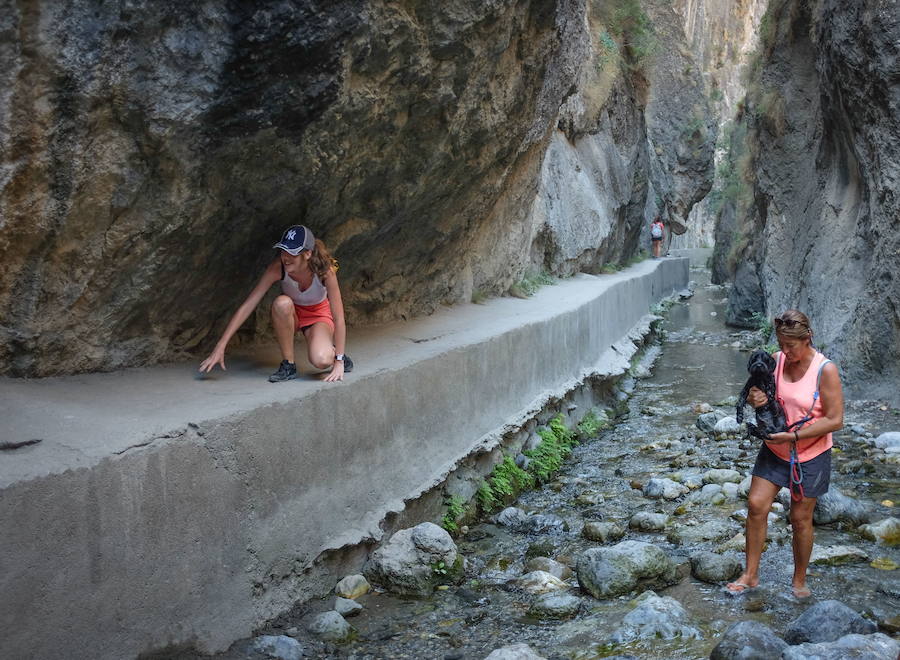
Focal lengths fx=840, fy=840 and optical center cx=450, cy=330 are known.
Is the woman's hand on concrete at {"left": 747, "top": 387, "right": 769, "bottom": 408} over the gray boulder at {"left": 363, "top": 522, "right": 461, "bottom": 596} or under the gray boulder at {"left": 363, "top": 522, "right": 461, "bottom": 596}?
over

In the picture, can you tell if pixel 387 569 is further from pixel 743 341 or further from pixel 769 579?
pixel 743 341

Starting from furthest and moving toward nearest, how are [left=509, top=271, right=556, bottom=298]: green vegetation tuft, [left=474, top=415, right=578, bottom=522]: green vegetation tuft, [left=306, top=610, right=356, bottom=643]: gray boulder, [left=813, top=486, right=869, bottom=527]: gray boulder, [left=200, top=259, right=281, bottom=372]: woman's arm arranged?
[left=509, top=271, right=556, bottom=298]: green vegetation tuft → [left=474, top=415, right=578, bottom=522]: green vegetation tuft → [left=813, top=486, right=869, bottom=527]: gray boulder → [left=200, top=259, right=281, bottom=372]: woman's arm → [left=306, top=610, right=356, bottom=643]: gray boulder

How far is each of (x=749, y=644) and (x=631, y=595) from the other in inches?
44.0

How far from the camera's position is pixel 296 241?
16.8 ft

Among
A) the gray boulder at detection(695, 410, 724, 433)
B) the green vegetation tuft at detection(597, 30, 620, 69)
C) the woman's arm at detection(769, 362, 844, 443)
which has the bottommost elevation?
the gray boulder at detection(695, 410, 724, 433)

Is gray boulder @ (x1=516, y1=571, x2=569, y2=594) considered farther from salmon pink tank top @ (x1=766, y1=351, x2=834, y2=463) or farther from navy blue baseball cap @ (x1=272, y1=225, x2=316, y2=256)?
navy blue baseball cap @ (x1=272, y1=225, x2=316, y2=256)

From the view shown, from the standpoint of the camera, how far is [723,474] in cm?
749

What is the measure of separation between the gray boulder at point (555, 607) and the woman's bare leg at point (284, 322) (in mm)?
2083

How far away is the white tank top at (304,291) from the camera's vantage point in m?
5.35

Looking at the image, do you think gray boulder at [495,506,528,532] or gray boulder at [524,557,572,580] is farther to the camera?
gray boulder at [495,506,528,532]

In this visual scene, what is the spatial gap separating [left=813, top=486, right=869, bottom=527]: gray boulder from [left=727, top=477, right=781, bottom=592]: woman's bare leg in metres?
1.54

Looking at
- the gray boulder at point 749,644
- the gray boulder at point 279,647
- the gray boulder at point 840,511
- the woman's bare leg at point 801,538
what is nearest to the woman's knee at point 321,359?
the gray boulder at point 279,647

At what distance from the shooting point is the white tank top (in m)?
5.35

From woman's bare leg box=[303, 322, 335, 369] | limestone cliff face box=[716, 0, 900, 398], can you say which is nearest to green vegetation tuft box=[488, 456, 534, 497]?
woman's bare leg box=[303, 322, 335, 369]
